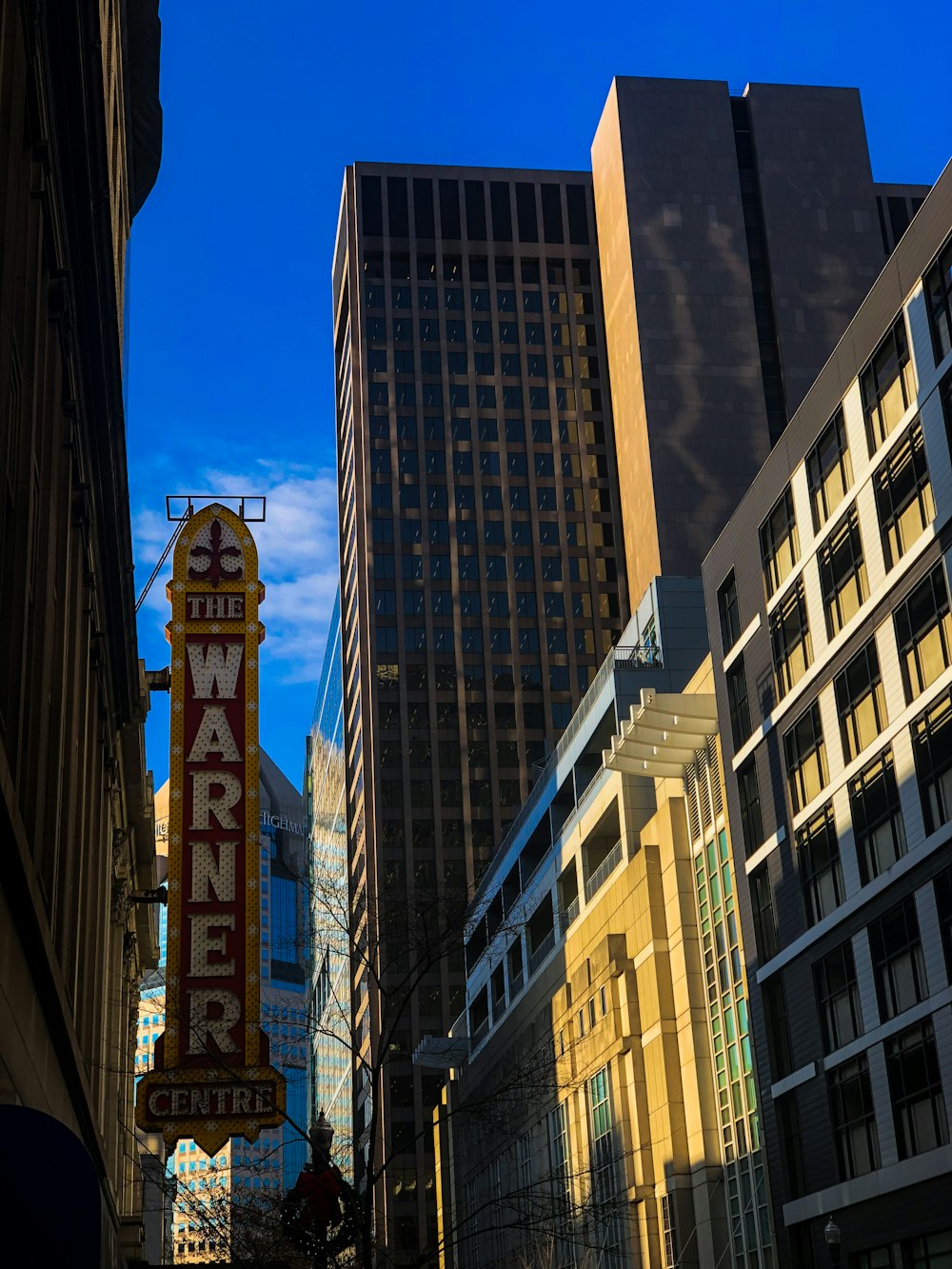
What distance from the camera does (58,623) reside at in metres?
28.2

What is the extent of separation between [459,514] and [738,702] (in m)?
100

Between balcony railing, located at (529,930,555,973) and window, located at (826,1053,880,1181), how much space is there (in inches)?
1263

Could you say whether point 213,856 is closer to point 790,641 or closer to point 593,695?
point 790,641

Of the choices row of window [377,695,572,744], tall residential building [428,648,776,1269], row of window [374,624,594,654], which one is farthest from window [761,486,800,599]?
row of window [374,624,594,654]

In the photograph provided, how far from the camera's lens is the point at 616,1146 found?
59.7 metres

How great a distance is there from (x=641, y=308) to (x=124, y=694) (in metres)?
107

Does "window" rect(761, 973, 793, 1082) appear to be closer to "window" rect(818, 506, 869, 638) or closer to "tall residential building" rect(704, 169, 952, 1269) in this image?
"tall residential building" rect(704, 169, 952, 1269)

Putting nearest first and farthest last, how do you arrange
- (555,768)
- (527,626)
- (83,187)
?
(83,187)
(555,768)
(527,626)

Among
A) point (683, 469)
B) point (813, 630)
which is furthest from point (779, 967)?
point (683, 469)

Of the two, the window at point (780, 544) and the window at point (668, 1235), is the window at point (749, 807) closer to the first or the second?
the window at point (780, 544)

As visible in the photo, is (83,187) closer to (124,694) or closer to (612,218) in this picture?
(124,694)

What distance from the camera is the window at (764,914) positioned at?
49031 millimetres

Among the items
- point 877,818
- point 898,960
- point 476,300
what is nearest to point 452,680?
point 476,300

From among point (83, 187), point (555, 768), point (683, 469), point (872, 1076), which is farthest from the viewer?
point (683, 469)
